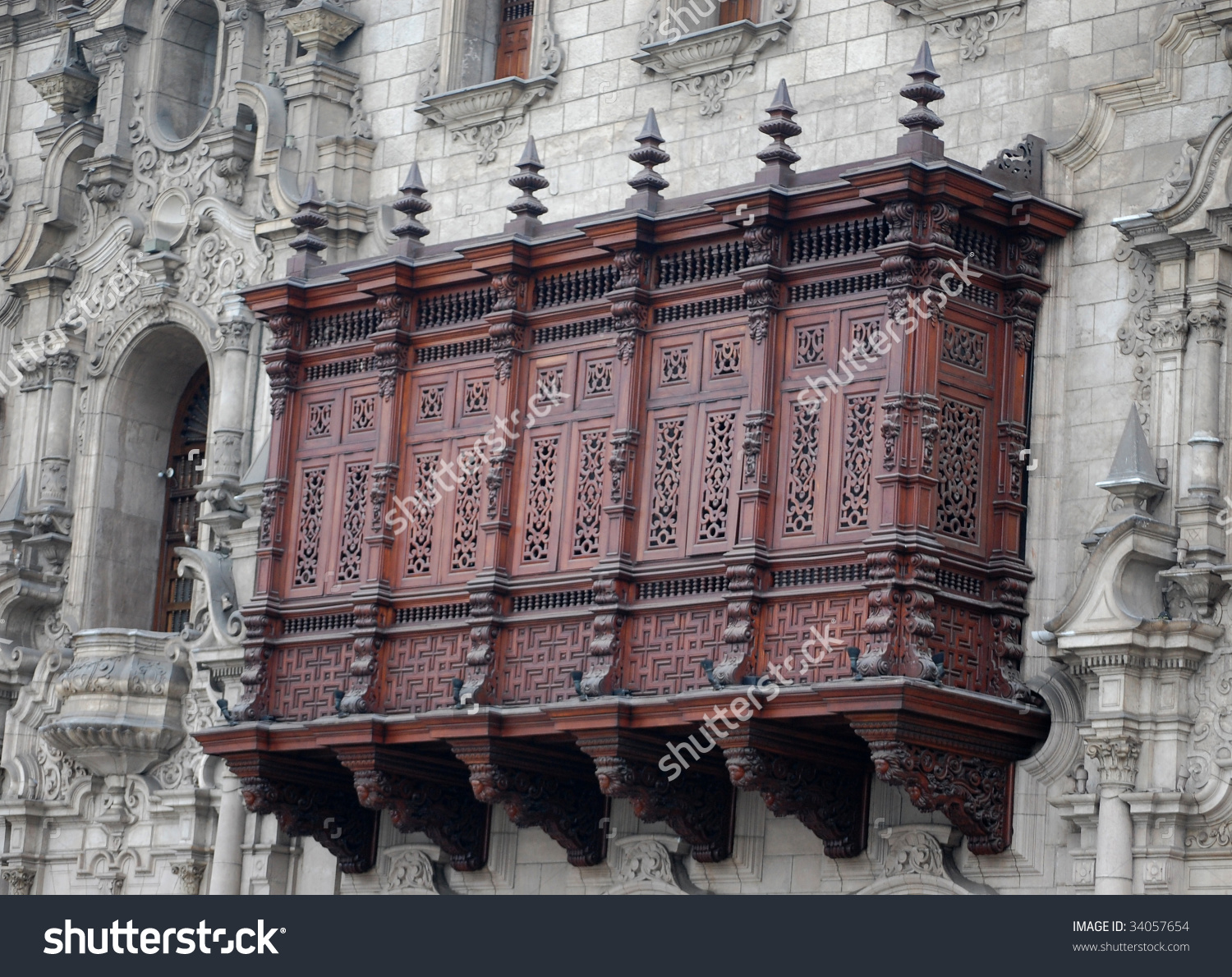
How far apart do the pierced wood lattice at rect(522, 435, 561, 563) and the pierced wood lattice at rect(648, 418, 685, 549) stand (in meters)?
0.97

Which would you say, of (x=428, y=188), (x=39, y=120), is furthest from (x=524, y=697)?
(x=39, y=120)

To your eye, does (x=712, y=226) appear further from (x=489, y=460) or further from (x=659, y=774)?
(x=659, y=774)

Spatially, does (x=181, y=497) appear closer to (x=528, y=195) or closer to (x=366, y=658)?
(x=366, y=658)

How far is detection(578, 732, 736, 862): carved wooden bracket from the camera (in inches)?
764

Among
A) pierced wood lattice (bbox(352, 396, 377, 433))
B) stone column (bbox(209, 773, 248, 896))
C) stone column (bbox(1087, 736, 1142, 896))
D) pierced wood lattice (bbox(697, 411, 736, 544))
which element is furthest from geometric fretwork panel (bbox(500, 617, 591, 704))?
stone column (bbox(209, 773, 248, 896))

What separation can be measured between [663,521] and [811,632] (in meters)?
1.67

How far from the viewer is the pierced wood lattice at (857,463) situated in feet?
61.2

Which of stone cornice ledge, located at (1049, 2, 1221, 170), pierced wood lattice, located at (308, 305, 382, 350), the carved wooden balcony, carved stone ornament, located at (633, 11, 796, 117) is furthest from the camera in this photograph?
carved stone ornament, located at (633, 11, 796, 117)

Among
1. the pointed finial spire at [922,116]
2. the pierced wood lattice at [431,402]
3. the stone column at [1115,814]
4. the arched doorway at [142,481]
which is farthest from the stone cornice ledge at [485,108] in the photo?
the stone column at [1115,814]

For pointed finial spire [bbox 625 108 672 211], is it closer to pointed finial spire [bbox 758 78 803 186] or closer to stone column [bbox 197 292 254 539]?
pointed finial spire [bbox 758 78 803 186]

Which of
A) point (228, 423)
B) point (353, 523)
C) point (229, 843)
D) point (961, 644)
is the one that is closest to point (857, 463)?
point (961, 644)

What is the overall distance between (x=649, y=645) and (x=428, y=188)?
20.9 feet

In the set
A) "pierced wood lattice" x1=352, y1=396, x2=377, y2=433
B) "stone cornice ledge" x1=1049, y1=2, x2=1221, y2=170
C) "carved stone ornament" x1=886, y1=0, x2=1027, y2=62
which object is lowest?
"pierced wood lattice" x1=352, y1=396, x2=377, y2=433

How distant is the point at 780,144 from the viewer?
1961 centimetres
